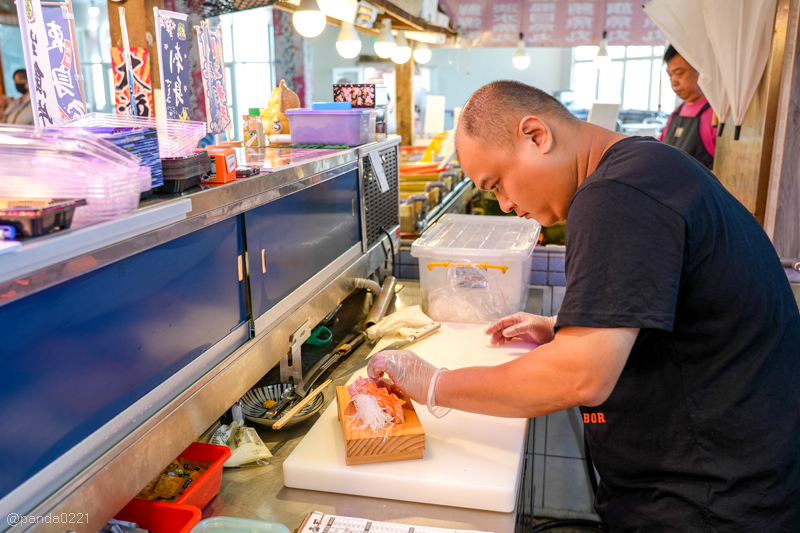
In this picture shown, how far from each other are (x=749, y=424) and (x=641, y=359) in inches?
9.1

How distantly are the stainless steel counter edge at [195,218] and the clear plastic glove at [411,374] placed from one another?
0.49 meters

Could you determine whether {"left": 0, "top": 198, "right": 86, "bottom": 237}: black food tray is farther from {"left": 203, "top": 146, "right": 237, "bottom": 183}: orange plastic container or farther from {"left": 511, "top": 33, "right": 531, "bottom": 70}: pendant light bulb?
{"left": 511, "top": 33, "right": 531, "bottom": 70}: pendant light bulb

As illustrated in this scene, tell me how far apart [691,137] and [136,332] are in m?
4.47

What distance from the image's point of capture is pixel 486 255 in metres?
2.33

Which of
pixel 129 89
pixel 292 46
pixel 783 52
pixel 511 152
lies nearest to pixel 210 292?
pixel 129 89

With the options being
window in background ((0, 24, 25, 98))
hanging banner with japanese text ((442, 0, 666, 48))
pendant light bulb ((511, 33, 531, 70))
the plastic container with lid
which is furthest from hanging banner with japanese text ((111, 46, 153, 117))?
window in background ((0, 24, 25, 98))

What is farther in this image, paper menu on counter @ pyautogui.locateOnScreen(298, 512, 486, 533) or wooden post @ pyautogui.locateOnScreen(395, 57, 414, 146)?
wooden post @ pyautogui.locateOnScreen(395, 57, 414, 146)

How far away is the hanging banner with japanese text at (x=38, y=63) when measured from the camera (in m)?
1.11

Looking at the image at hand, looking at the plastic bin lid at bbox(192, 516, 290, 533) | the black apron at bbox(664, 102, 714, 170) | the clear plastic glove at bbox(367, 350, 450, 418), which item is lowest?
the plastic bin lid at bbox(192, 516, 290, 533)

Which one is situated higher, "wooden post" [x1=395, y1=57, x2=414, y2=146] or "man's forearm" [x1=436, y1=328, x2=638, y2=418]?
"wooden post" [x1=395, y1=57, x2=414, y2=146]

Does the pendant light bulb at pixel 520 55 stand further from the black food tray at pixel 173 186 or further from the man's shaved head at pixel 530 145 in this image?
the black food tray at pixel 173 186

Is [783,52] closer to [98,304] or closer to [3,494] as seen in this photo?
[98,304]

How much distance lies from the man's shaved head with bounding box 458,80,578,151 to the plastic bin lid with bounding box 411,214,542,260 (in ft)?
3.33

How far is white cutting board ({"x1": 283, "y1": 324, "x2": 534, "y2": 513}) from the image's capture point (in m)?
1.35
